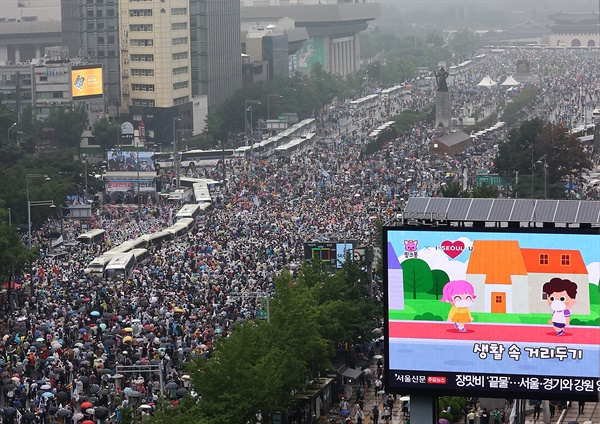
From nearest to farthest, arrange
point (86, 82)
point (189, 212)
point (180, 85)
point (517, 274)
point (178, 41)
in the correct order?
1. point (517, 274)
2. point (189, 212)
3. point (86, 82)
4. point (178, 41)
5. point (180, 85)

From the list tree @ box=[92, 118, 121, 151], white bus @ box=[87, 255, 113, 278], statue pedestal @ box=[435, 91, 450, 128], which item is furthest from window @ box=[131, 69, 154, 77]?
white bus @ box=[87, 255, 113, 278]

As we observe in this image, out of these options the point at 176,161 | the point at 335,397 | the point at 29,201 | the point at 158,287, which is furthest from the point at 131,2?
the point at 335,397

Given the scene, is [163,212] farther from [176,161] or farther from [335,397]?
[335,397]

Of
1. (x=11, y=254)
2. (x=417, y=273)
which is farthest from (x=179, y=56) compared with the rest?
(x=417, y=273)

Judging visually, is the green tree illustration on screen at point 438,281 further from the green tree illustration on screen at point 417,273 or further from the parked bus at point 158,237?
the parked bus at point 158,237

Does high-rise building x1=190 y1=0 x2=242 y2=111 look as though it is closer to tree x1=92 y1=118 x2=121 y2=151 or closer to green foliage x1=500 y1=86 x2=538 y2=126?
tree x1=92 y1=118 x2=121 y2=151

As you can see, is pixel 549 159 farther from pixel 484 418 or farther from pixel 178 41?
pixel 484 418

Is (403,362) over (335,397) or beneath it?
over

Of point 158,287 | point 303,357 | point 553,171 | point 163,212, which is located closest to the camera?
point 303,357
